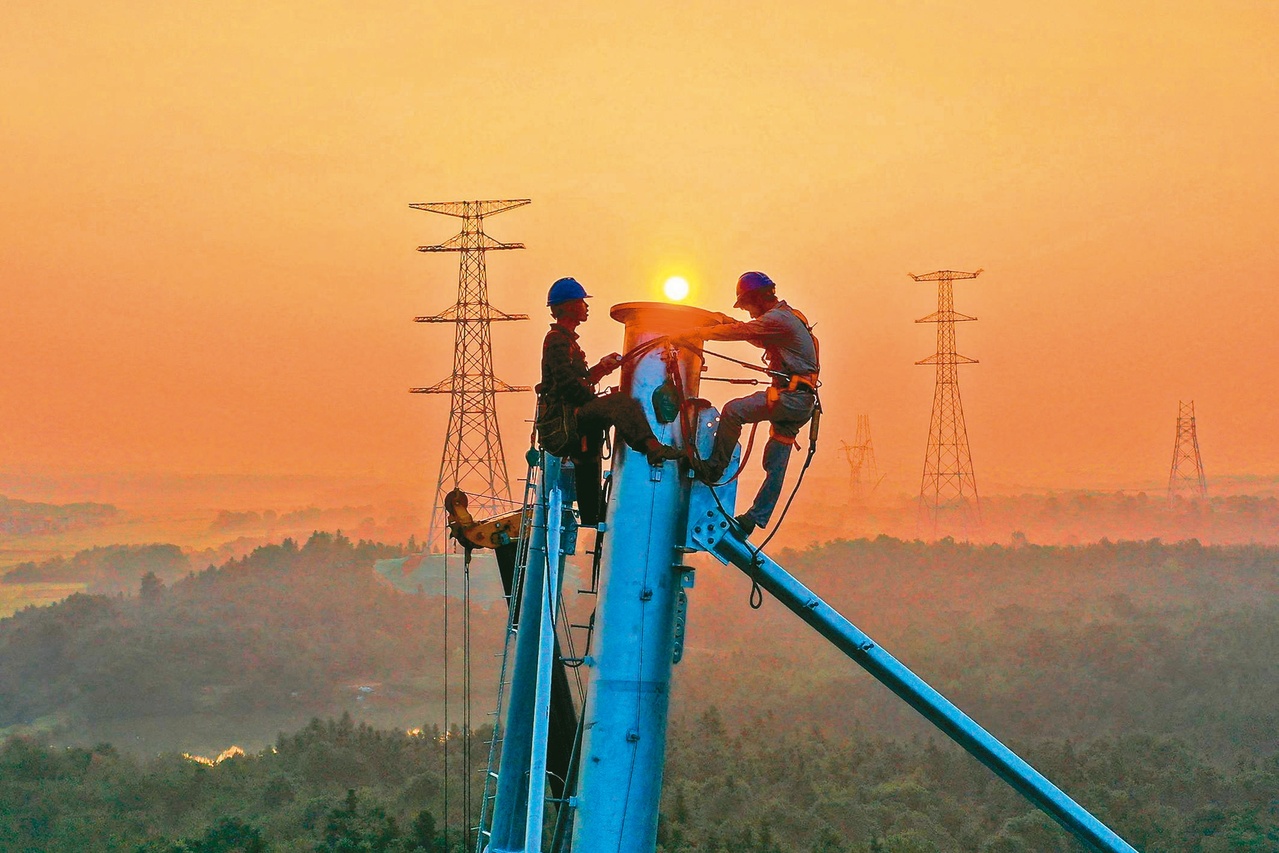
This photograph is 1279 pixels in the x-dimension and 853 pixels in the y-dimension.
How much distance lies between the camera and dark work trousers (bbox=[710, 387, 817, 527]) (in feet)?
49.4

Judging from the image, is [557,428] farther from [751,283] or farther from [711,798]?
[711,798]

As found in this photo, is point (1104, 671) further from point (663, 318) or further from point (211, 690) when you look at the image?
point (663, 318)

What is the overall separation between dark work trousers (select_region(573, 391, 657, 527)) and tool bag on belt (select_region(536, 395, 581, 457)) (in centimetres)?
12

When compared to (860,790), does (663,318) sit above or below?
above

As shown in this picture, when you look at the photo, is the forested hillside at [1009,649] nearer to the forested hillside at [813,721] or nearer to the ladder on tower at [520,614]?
the forested hillside at [813,721]

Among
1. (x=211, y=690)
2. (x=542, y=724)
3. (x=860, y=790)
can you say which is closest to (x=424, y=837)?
(x=860, y=790)

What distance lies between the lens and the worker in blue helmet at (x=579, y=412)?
573 inches

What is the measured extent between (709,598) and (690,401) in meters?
161

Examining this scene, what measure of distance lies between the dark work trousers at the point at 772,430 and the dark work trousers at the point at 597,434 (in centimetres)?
94

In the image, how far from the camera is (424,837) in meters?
64.5

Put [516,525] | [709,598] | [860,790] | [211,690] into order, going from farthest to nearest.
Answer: [709,598] < [211,690] < [860,790] < [516,525]

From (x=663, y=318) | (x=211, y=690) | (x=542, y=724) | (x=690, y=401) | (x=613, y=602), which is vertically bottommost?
(x=211, y=690)

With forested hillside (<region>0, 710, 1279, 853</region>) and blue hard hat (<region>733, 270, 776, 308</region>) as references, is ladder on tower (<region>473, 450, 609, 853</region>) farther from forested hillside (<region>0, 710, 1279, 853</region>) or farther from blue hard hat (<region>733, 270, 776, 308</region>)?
forested hillside (<region>0, 710, 1279, 853</region>)

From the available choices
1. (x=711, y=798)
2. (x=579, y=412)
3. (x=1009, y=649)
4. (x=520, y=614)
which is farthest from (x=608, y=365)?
(x=1009, y=649)
